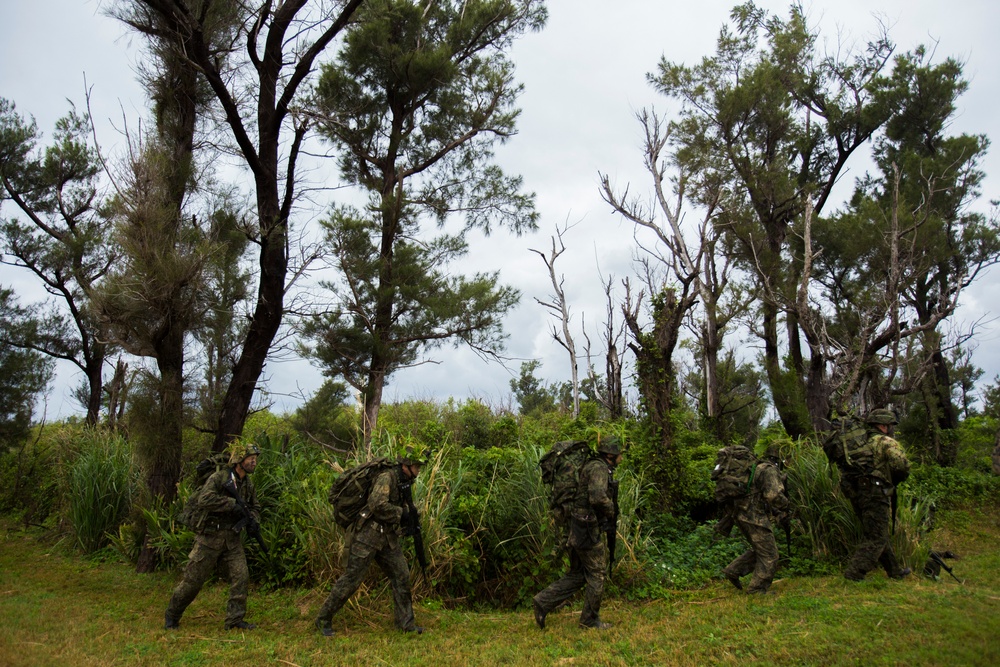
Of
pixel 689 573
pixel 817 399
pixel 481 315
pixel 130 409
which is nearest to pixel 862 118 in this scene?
pixel 817 399

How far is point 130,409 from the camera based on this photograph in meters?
10.3

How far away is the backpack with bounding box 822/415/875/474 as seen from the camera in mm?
7781

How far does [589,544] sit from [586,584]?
1.52 ft

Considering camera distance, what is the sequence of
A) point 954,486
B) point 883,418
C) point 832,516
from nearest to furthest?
point 883,418
point 832,516
point 954,486

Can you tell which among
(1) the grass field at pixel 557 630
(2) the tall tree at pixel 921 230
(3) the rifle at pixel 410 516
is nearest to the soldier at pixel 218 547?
(1) the grass field at pixel 557 630

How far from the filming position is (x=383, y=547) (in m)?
6.64

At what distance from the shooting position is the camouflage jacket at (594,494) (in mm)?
6477

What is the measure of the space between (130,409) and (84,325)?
7.94 m

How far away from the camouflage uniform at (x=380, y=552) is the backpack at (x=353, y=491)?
86 millimetres

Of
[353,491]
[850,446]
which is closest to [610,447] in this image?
[353,491]

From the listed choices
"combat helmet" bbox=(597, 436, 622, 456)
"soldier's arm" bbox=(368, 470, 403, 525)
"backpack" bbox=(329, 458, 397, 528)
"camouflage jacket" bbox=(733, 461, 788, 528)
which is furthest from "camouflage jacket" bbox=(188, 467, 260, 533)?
"camouflage jacket" bbox=(733, 461, 788, 528)

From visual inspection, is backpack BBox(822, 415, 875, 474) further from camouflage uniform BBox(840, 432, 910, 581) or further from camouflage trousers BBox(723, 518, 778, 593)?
camouflage trousers BBox(723, 518, 778, 593)

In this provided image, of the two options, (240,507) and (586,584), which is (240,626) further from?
(586,584)

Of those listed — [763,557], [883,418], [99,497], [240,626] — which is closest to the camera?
[240,626]
